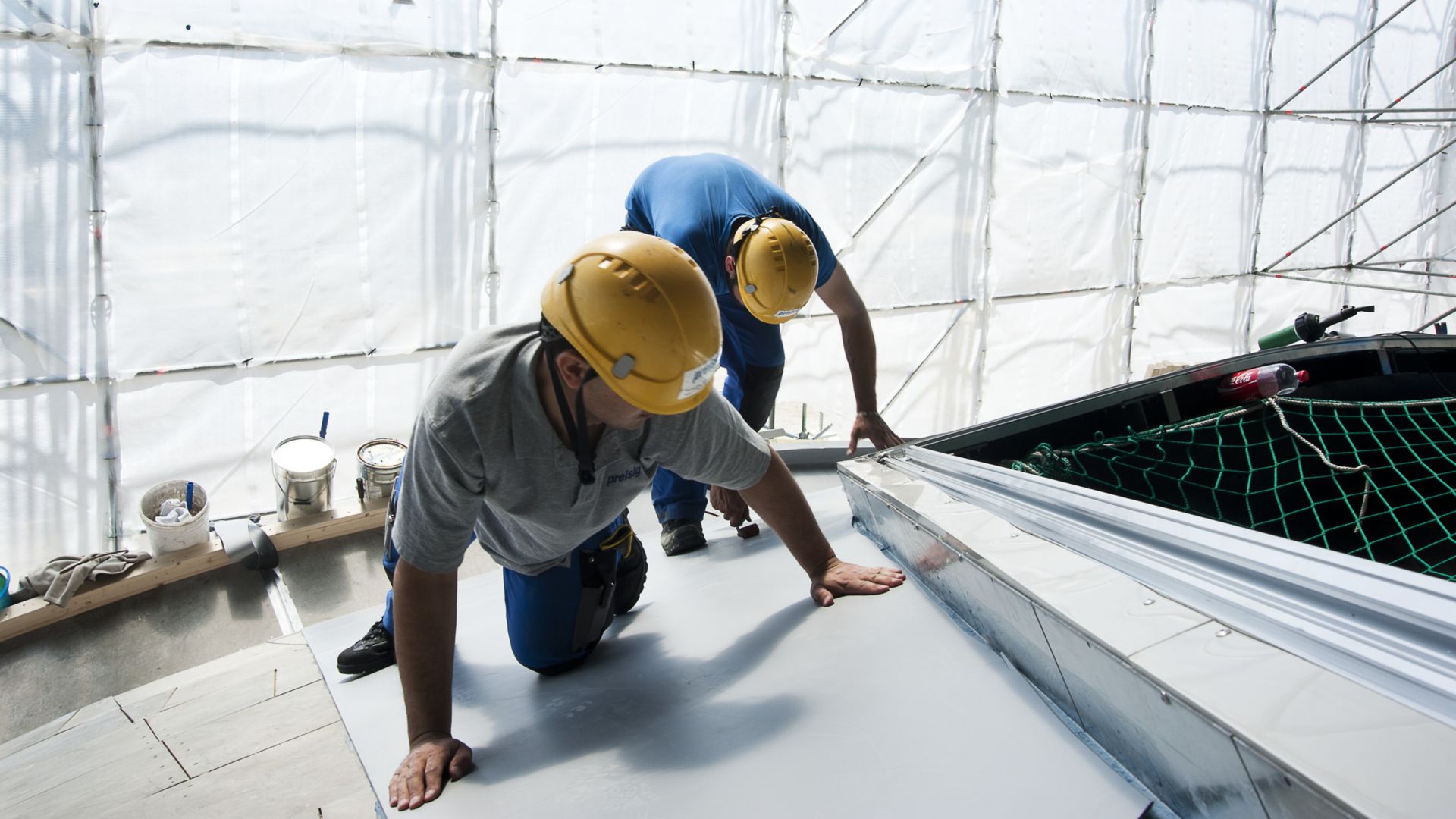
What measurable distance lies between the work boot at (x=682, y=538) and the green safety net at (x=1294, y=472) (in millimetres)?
801

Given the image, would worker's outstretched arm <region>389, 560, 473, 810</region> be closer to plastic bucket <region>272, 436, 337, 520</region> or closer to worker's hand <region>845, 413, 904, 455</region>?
worker's hand <region>845, 413, 904, 455</region>

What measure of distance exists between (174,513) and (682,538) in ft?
8.07

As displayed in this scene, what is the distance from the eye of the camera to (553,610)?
5.13 feet

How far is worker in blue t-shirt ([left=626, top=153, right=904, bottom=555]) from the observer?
2.12 metres

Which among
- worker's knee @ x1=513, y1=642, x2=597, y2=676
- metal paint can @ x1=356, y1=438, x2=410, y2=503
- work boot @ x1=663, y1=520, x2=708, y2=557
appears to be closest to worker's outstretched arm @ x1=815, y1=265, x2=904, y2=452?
work boot @ x1=663, y1=520, x2=708, y2=557

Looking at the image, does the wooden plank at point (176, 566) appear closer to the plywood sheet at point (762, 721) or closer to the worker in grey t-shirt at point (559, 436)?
the plywood sheet at point (762, 721)

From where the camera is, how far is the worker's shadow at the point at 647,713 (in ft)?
3.92

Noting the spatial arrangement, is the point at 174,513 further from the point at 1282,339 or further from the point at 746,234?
the point at 1282,339

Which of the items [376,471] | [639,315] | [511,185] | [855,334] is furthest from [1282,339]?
[511,185]

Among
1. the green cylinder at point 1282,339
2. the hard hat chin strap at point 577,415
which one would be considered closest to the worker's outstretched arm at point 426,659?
the hard hat chin strap at point 577,415

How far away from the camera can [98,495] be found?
3.58m

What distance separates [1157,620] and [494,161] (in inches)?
159

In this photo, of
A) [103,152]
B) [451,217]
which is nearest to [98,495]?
[103,152]

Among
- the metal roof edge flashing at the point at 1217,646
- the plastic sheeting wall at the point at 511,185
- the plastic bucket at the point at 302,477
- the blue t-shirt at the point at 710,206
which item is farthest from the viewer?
the plastic bucket at the point at 302,477
